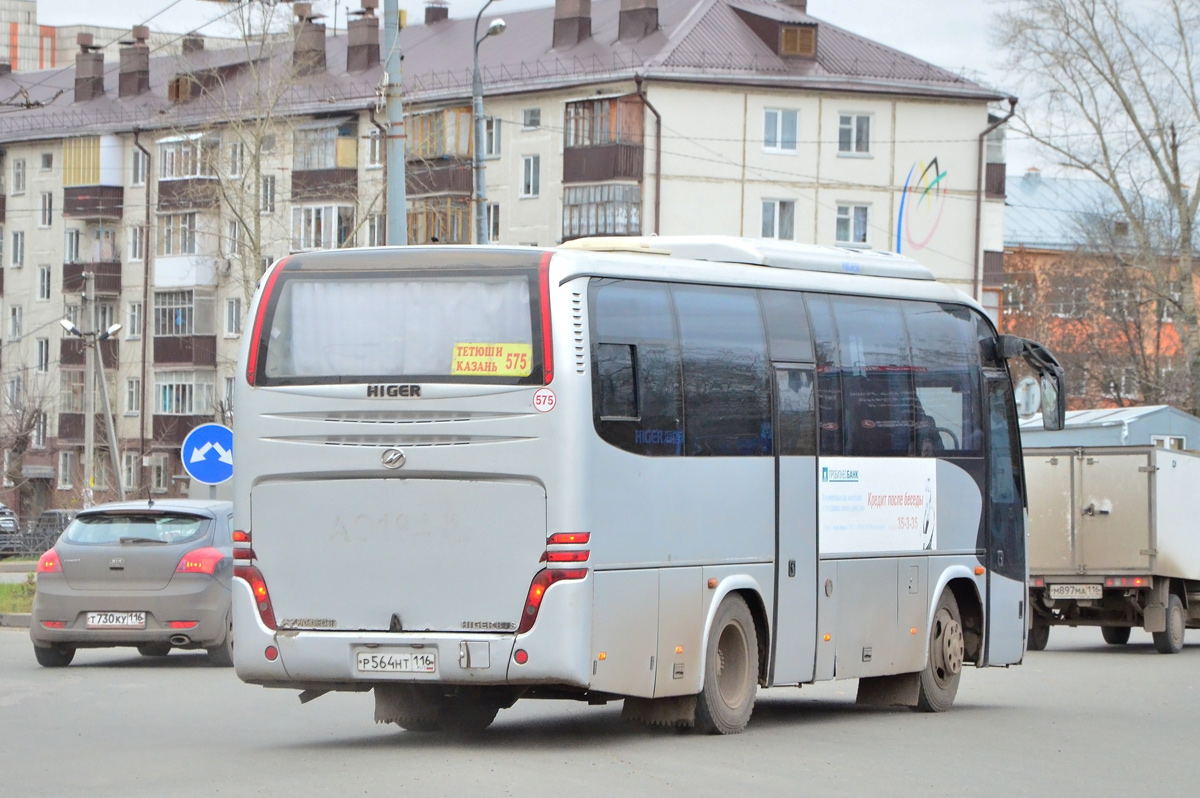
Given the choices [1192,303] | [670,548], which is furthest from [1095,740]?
[1192,303]

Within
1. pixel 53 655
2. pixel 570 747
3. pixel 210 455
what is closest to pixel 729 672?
pixel 570 747

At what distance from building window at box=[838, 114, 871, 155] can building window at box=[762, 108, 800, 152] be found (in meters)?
1.53

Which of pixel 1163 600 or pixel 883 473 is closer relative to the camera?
pixel 883 473

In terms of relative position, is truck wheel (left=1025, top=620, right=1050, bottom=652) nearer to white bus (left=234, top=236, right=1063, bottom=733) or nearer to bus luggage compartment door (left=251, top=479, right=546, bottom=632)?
white bus (left=234, top=236, right=1063, bottom=733)

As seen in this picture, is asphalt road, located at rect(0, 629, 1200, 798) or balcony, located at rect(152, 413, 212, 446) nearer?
asphalt road, located at rect(0, 629, 1200, 798)

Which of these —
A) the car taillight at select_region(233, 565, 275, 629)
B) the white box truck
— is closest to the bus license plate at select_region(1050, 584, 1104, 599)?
the white box truck

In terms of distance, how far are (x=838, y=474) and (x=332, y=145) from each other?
6062 cm

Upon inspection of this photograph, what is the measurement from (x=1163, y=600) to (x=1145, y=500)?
4.08 ft

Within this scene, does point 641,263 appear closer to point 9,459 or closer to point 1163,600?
point 1163,600

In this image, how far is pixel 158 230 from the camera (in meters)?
78.8

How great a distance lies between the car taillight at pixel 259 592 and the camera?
11.9 m

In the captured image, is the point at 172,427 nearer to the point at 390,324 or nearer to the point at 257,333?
the point at 257,333

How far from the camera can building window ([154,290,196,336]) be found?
77.5 m

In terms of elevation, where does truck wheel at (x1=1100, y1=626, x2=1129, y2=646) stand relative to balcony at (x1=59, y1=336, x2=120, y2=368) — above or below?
below
